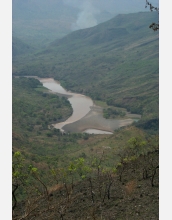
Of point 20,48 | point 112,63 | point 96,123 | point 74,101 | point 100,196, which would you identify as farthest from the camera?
point 20,48

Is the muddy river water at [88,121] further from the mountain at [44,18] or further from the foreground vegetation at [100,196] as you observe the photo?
the mountain at [44,18]

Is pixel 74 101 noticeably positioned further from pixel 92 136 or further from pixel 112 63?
pixel 112 63

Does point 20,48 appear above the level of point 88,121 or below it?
above

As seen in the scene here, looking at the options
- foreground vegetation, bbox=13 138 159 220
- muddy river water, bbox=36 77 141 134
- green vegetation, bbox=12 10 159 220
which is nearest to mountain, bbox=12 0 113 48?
green vegetation, bbox=12 10 159 220

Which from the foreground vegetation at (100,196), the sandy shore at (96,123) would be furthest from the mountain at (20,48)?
the foreground vegetation at (100,196)

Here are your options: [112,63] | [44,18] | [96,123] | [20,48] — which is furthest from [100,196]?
[44,18]

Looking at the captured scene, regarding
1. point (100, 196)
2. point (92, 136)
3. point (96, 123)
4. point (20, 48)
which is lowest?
point (100, 196)

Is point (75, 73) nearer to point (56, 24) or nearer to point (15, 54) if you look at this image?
point (15, 54)

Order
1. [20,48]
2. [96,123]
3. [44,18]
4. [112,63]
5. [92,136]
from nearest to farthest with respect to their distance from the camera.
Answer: [92,136], [96,123], [112,63], [20,48], [44,18]

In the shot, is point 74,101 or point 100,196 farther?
point 74,101
